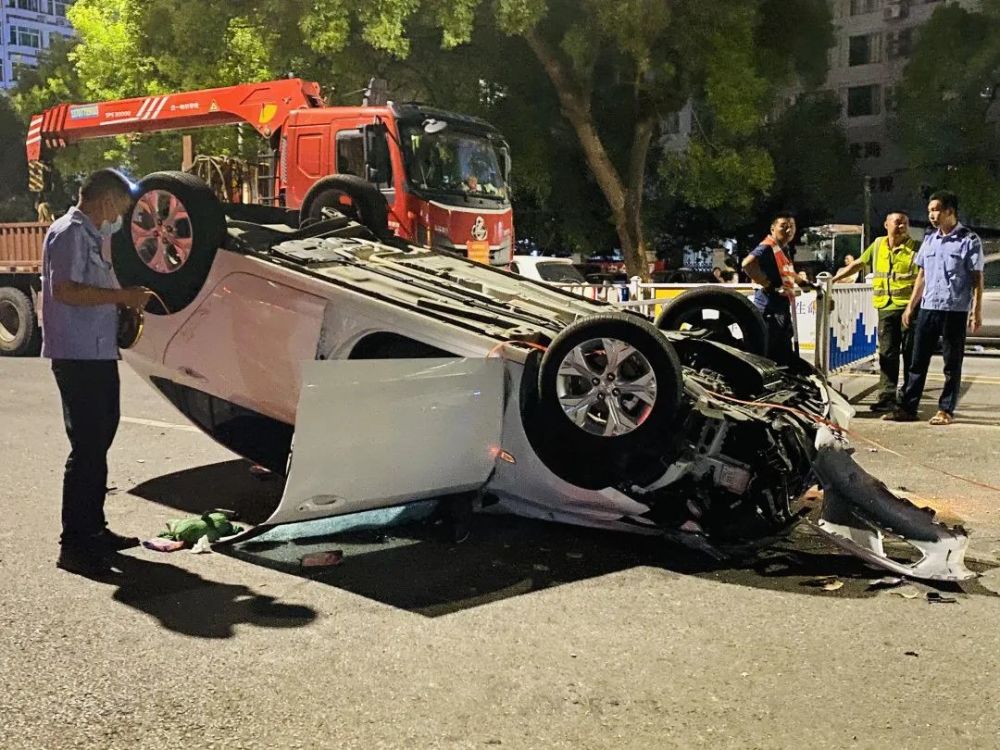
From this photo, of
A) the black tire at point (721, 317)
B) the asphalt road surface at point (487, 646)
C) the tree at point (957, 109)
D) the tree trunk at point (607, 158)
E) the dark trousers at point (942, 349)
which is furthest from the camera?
the tree at point (957, 109)

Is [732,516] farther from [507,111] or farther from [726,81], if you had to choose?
[507,111]

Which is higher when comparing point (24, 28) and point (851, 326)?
point (24, 28)

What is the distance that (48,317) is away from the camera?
4.43 metres

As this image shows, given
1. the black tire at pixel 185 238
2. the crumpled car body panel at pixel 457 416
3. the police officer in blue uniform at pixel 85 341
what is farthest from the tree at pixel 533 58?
the police officer in blue uniform at pixel 85 341

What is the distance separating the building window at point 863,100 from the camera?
159 feet

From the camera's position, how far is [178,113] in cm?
1405

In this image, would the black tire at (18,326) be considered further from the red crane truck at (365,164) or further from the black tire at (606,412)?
the black tire at (606,412)

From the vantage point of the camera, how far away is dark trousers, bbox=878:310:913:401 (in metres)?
8.60

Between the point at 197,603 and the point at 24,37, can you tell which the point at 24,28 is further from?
the point at 197,603

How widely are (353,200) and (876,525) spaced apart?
3.94 meters

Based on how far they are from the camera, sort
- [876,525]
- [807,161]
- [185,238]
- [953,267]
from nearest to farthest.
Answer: [876,525] < [185,238] < [953,267] < [807,161]

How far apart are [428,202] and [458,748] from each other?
9286 mm

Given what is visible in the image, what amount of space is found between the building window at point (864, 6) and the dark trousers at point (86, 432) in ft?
167

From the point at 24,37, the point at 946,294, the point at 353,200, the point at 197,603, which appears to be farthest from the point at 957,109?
the point at 24,37
